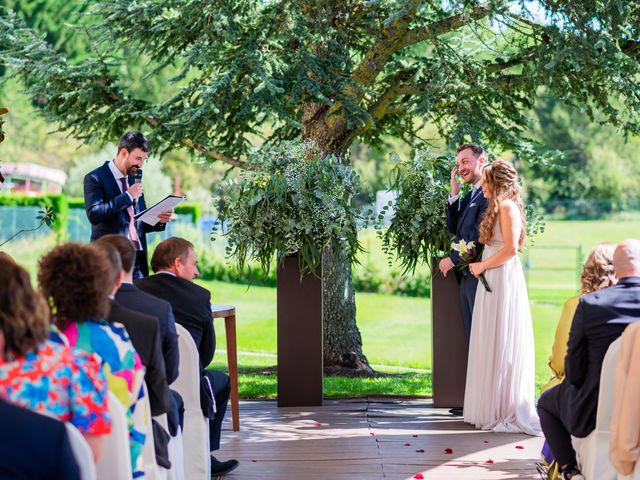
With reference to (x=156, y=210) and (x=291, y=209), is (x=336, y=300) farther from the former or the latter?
(x=156, y=210)

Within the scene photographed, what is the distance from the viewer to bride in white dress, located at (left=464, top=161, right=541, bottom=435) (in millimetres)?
6418

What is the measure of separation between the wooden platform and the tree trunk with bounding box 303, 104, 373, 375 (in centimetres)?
212

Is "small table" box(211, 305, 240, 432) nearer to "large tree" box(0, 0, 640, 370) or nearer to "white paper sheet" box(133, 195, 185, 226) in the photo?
"white paper sheet" box(133, 195, 185, 226)

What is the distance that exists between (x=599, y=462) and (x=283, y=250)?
3.44m

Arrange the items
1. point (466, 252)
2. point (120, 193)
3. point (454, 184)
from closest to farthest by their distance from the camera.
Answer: point (120, 193)
point (466, 252)
point (454, 184)

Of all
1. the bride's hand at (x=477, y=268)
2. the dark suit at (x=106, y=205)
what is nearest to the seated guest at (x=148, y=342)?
the dark suit at (x=106, y=205)

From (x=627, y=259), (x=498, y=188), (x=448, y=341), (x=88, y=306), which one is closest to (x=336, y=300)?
(x=448, y=341)

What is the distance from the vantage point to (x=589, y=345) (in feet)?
13.3

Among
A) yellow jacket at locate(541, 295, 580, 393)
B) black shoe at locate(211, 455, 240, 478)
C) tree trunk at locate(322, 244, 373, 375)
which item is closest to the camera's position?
yellow jacket at locate(541, 295, 580, 393)

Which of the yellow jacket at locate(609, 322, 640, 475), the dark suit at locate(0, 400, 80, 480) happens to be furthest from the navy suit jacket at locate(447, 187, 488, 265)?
the dark suit at locate(0, 400, 80, 480)

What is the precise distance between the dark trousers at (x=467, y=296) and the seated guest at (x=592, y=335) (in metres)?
2.46

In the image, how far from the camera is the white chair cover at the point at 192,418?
14.3 ft

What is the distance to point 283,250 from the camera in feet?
23.1

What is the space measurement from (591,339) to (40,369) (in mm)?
2390
